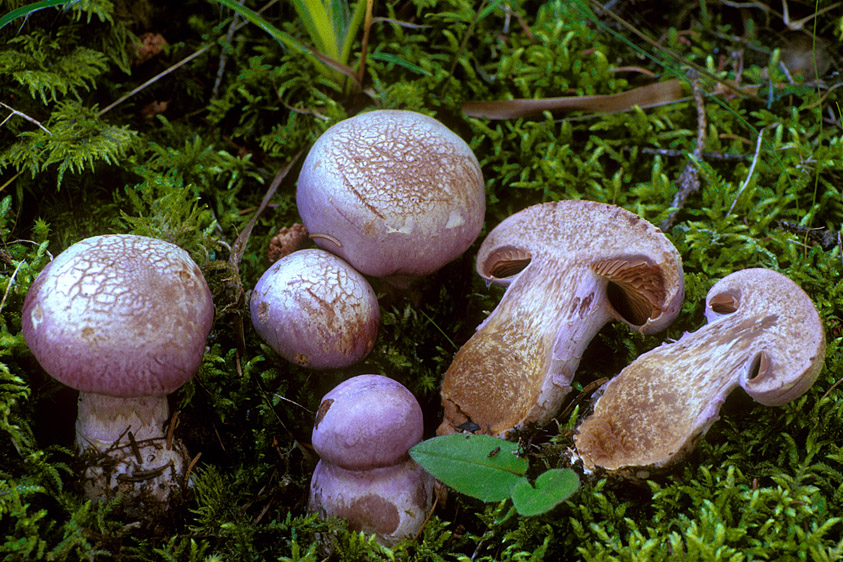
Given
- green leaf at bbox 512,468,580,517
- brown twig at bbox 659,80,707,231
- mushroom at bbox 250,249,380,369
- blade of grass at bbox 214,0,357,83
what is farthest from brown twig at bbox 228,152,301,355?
brown twig at bbox 659,80,707,231

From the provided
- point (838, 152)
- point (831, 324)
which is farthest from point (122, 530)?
point (838, 152)

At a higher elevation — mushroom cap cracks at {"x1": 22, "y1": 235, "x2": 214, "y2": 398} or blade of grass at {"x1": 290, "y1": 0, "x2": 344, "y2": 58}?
blade of grass at {"x1": 290, "y1": 0, "x2": 344, "y2": 58}

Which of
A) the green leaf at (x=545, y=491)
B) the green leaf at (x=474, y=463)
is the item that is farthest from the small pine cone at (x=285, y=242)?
the green leaf at (x=545, y=491)

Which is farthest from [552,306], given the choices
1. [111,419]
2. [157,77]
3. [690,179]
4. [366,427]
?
[157,77]

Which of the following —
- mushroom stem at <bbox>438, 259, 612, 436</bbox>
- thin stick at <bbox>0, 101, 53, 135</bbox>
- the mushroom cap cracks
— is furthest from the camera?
thin stick at <bbox>0, 101, 53, 135</bbox>

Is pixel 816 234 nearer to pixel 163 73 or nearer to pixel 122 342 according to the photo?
pixel 122 342

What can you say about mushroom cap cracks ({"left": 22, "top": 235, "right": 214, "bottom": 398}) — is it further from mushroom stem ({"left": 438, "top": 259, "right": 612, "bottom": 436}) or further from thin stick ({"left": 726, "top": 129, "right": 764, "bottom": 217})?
thin stick ({"left": 726, "top": 129, "right": 764, "bottom": 217})
